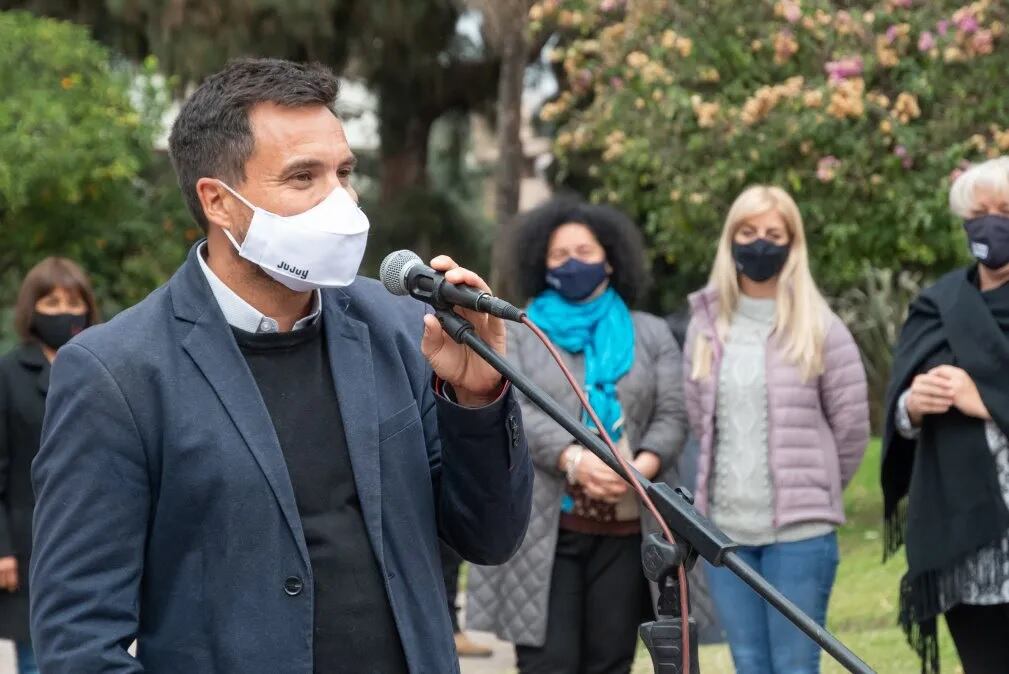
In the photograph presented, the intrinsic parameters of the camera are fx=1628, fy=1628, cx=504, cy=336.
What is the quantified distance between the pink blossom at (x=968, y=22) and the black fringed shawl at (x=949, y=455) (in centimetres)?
432

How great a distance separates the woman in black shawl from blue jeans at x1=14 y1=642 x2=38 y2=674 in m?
3.47

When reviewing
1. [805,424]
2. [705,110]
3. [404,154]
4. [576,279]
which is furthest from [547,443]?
[404,154]

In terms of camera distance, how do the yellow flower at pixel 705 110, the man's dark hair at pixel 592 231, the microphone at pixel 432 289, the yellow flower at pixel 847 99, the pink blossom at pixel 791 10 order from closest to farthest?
the microphone at pixel 432 289
the man's dark hair at pixel 592 231
the yellow flower at pixel 847 99
the pink blossom at pixel 791 10
the yellow flower at pixel 705 110

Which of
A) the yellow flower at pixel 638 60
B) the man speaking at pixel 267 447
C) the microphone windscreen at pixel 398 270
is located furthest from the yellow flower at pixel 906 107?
the microphone windscreen at pixel 398 270

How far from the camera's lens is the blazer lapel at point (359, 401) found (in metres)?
2.96

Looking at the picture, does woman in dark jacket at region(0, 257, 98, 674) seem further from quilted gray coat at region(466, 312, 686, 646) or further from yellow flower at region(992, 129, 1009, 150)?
yellow flower at region(992, 129, 1009, 150)

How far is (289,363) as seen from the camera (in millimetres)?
3064

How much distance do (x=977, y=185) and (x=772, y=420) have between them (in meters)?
1.10

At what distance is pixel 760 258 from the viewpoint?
5.97m

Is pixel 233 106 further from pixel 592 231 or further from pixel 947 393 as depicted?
pixel 592 231

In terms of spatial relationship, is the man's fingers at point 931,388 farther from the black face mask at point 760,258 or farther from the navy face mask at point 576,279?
the navy face mask at point 576,279

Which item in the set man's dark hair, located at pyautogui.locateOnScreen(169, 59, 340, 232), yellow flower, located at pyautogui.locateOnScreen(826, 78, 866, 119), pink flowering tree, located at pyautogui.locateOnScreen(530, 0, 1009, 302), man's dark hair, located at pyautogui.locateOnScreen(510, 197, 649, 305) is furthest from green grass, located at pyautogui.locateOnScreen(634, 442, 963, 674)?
man's dark hair, located at pyautogui.locateOnScreen(169, 59, 340, 232)

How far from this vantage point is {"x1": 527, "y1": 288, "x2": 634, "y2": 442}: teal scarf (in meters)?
5.85

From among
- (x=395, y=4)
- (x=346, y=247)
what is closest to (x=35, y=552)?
(x=346, y=247)
